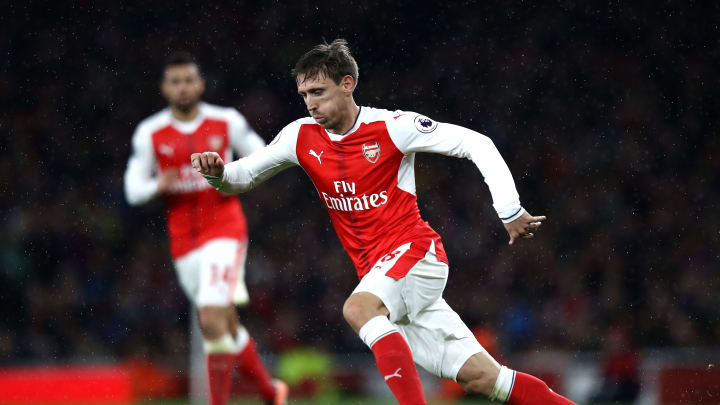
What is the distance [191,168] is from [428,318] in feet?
8.58

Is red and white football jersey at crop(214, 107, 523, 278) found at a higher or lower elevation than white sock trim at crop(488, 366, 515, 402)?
higher

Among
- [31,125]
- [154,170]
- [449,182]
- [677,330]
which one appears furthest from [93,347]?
[677,330]

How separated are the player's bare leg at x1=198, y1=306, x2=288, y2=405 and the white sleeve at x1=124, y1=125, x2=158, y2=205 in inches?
32.7

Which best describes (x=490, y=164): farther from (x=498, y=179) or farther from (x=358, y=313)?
(x=358, y=313)

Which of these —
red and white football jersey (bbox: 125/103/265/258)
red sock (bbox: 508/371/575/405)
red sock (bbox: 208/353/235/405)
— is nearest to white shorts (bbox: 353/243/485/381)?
red sock (bbox: 508/371/575/405)

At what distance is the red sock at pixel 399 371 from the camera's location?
3.98m

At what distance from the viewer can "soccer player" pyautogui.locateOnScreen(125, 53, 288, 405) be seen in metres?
6.22

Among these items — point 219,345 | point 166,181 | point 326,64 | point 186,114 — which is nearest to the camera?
point 326,64

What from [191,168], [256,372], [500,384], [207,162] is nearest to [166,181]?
[191,168]

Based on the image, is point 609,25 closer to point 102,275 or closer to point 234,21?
point 234,21

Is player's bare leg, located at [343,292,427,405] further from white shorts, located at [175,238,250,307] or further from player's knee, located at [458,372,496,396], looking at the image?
white shorts, located at [175,238,250,307]

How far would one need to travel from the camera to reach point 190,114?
21.8 ft

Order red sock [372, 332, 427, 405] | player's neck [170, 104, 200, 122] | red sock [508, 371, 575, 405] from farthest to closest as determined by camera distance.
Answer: player's neck [170, 104, 200, 122], red sock [508, 371, 575, 405], red sock [372, 332, 427, 405]

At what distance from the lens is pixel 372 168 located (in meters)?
4.46
